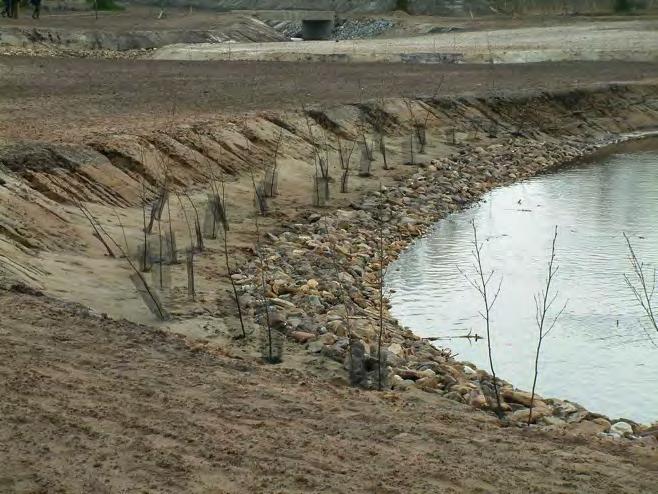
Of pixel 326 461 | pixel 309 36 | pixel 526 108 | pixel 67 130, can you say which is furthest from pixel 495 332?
pixel 309 36

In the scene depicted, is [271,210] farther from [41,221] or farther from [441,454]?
[441,454]

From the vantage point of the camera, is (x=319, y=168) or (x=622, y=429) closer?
(x=622, y=429)

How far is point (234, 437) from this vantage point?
5.88 m

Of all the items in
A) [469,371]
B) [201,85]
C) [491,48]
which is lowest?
[469,371]

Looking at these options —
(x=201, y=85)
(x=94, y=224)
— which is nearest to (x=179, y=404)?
(x=94, y=224)

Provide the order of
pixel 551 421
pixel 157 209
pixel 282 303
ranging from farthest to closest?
pixel 157 209, pixel 282 303, pixel 551 421

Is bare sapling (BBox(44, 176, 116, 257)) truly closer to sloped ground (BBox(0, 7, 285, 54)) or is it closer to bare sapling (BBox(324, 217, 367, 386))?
bare sapling (BBox(324, 217, 367, 386))

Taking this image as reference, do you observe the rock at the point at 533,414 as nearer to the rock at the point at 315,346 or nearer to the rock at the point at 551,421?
the rock at the point at 551,421

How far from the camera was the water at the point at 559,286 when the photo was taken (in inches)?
375

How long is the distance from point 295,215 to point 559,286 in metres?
3.69

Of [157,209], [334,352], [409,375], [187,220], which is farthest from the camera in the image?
[187,220]

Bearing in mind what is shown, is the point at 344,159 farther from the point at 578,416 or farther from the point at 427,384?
the point at 578,416

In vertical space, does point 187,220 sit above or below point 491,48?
below

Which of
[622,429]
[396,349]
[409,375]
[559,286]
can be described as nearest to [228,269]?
[396,349]
